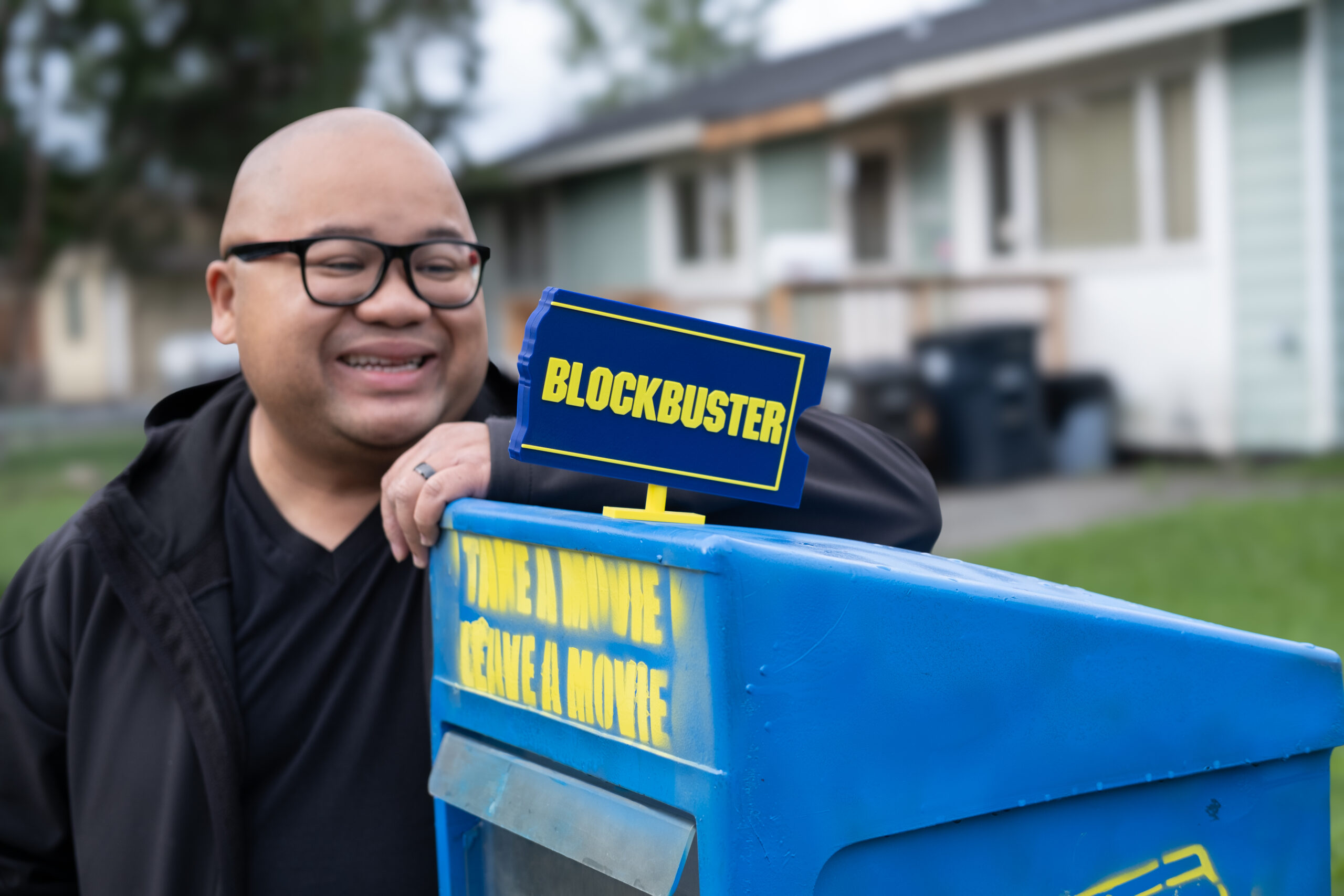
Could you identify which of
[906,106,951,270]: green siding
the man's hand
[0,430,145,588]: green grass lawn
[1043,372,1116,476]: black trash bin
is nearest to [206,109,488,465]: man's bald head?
the man's hand

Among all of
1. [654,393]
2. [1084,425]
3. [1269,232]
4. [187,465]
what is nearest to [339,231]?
[187,465]

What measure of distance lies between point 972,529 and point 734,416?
268 inches

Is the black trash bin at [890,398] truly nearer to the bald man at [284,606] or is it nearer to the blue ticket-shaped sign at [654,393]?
the bald man at [284,606]

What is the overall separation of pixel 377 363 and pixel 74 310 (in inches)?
1394

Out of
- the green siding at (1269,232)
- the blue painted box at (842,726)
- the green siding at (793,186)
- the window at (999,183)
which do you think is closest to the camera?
the blue painted box at (842,726)

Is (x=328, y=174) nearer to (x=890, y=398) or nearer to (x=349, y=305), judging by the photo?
(x=349, y=305)

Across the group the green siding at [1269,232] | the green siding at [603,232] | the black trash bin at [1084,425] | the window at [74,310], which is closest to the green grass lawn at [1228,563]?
the green siding at [1269,232]

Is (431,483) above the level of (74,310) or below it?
below

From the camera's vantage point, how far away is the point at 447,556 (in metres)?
1.51

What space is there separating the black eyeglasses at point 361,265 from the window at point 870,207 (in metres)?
11.7

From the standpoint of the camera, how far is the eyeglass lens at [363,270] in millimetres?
1835

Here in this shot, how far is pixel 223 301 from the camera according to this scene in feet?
6.75

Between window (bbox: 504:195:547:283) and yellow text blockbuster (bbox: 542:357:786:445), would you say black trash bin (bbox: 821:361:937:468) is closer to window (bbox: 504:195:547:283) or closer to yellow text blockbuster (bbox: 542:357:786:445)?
yellow text blockbuster (bbox: 542:357:786:445)

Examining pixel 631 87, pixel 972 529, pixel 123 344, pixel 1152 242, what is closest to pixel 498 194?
pixel 1152 242
